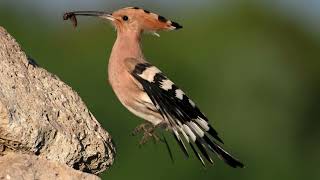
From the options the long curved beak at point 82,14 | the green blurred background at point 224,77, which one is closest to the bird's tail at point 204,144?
the long curved beak at point 82,14

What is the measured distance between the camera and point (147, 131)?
456 cm

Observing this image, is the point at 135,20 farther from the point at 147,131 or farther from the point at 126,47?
the point at 147,131

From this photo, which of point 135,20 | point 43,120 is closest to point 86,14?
point 135,20

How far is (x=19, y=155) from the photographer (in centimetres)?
358

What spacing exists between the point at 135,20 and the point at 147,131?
1.58 feet

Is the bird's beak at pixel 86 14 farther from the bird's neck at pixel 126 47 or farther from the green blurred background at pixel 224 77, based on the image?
the green blurred background at pixel 224 77

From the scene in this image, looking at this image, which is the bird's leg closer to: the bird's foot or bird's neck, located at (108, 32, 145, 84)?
the bird's foot

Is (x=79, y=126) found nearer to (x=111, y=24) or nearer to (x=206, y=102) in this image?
(x=111, y=24)

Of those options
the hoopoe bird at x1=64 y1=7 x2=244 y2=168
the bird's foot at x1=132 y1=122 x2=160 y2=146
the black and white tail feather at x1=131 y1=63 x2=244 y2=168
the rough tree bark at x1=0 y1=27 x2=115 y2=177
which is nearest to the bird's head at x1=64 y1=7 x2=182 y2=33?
the hoopoe bird at x1=64 y1=7 x2=244 y2=168

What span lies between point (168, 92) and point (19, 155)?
1.10 m

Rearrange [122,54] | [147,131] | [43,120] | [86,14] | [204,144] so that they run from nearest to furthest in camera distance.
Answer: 1. [43,120]
2. [204,144]
3. [147,131]
4. [122,54]
5. [86,14]

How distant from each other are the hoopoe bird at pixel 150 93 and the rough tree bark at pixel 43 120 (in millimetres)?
671

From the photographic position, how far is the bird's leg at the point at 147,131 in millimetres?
4492

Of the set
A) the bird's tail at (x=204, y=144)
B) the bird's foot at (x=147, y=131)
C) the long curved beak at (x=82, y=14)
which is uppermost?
the long curved beak at (x=82, y=14)
